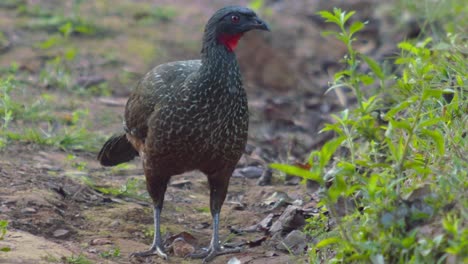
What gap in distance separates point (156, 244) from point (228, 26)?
137cm

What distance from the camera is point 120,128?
7859mm

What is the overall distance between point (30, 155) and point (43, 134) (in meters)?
0.53

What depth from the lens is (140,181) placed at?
6.82 m

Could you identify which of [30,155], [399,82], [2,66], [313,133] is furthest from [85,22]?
[399,82]

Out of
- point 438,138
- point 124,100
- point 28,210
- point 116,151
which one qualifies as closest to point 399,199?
point 438,138

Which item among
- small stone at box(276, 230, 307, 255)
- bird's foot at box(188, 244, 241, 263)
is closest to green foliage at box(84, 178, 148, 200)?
bird's foot at box(188, 244, 241, 263)

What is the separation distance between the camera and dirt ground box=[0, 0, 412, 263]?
5406mm

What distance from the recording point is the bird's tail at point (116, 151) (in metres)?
→ 6.41

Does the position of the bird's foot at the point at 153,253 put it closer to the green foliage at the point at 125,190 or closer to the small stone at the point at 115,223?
the small stone at the point at 115,223

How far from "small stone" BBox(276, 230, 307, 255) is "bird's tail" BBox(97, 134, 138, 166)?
5.41ft

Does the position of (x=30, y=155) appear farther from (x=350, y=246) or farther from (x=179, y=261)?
(x=350, y=246)

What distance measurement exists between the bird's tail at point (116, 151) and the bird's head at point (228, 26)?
3.86ft

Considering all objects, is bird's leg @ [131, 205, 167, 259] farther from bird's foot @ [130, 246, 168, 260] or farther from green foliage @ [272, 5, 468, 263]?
green foliage @ [272, 5, 468, 263]

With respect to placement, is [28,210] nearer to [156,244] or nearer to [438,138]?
[156,244]
